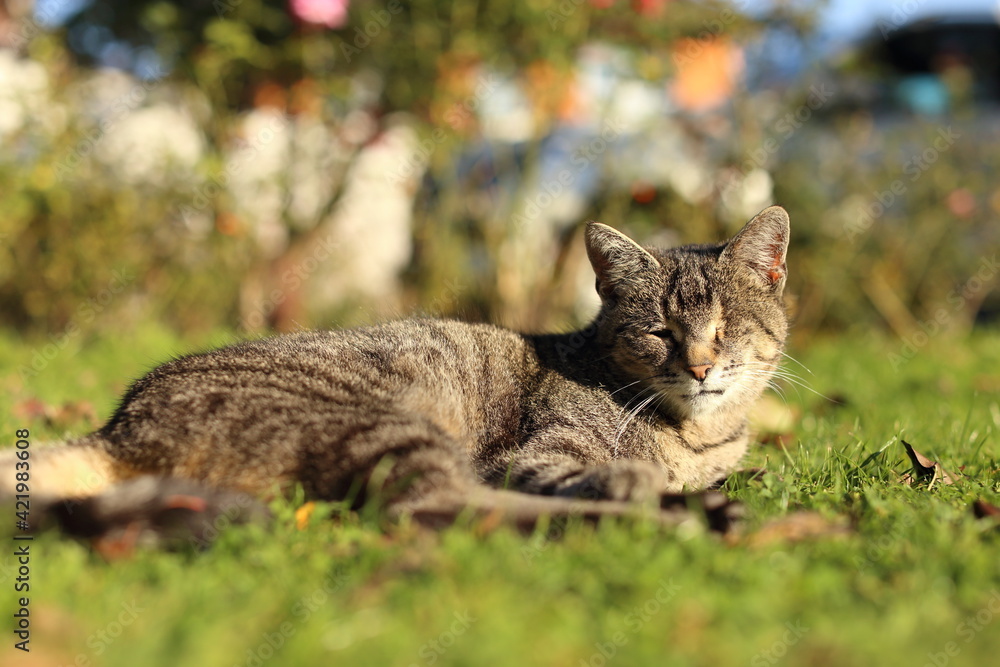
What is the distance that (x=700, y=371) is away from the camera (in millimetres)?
2725

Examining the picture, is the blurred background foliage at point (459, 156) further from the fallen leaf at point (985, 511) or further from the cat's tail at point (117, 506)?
the fallen leaf at point (985, 511)

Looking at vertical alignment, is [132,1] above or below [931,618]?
above

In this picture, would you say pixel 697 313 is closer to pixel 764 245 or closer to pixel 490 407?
pixel 764 245

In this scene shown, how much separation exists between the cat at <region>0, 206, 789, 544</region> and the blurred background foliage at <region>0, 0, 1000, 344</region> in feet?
8.23

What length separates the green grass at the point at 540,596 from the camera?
4.38 feet

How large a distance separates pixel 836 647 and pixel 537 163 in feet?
16.9

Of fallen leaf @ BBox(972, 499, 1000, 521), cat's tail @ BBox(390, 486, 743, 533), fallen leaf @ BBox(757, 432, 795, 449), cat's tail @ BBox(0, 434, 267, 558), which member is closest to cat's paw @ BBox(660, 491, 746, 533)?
cat's tail @ BBox(390, 486, 743, 533)

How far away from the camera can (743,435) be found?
2.99 meters

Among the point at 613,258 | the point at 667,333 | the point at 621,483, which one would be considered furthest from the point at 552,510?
the point at 613,258

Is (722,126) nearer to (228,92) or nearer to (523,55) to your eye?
(523,55)

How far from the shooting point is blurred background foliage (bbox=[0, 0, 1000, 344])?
549 cm

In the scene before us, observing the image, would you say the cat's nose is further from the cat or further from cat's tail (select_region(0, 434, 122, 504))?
cat's tail (select_region(0, 434, 122, 504))

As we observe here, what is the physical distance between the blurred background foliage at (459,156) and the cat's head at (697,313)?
96.7 inches

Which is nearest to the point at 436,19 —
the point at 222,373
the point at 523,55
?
the point at 523,55
